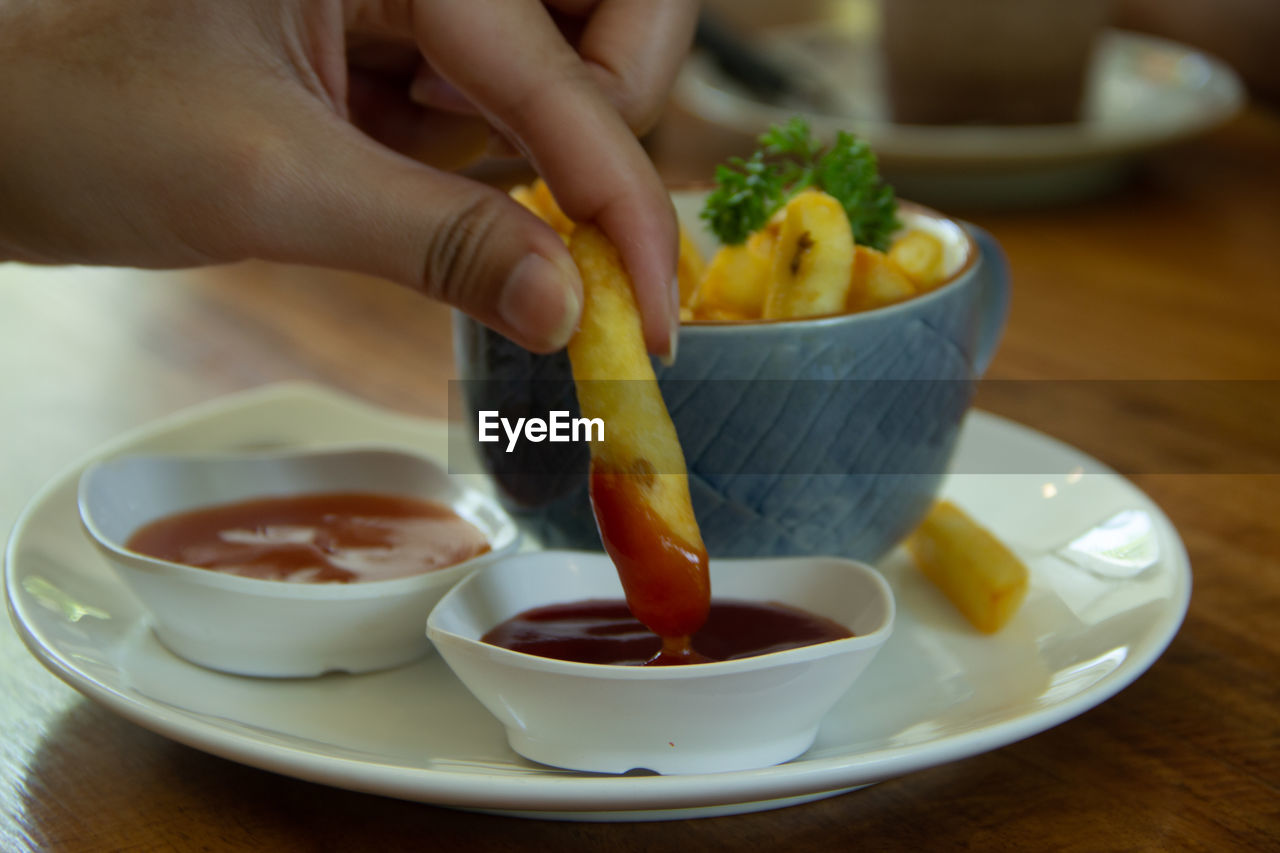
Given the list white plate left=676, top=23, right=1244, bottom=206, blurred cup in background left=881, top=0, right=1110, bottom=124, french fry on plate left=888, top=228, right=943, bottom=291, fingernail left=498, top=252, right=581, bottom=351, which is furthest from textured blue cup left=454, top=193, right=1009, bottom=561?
blurred cup in background left=881, top=0, right=1110, bottom=124

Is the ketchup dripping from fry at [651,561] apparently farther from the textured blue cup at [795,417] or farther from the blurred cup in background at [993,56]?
the blurred cup in background at [993,56]

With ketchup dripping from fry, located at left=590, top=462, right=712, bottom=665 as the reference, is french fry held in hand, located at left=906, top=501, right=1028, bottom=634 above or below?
below

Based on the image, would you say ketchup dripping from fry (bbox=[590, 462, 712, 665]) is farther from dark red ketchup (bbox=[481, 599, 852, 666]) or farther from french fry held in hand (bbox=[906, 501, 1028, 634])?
french fry held in hand (bbox=[906, 501, 1028, 634])

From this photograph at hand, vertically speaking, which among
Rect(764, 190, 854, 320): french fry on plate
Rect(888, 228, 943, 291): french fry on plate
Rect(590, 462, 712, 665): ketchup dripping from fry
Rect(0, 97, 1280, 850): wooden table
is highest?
Rect(764, 190, 854, 320): french fry on plate

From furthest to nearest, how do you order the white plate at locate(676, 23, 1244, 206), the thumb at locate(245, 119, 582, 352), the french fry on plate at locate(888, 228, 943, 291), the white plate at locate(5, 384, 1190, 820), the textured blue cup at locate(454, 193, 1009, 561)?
the white plate at locate(676, 23, 1244, 206), the french fry on plate at locate(888, 228, 943, 291), the textured blue cup at locate(454, 193, 1009, 561), the thumb at locate(245, 119, 582, 352), the white plate at locate(5, 384, 1190, 820)

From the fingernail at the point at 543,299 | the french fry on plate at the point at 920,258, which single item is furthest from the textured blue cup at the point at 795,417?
the fingernail at the point at 543,299

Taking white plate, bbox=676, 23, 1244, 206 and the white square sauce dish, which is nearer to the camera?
the white square sauce dish

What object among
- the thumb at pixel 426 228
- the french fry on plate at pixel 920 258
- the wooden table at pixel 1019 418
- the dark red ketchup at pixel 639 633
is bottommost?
the wooden table at pixel 1019 418

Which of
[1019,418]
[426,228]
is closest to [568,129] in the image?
[426,228]
